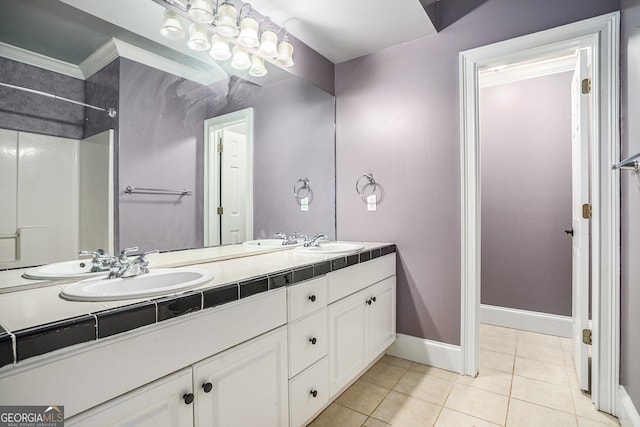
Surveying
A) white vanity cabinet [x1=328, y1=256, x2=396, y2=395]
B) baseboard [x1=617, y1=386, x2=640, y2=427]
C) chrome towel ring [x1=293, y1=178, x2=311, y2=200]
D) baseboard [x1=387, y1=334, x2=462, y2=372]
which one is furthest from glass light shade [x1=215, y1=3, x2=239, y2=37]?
baseboard [x1=617, y1=386, x2=640, y2=427]

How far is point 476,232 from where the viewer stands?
6.81 feet

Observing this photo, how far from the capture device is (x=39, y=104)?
112 centimetres

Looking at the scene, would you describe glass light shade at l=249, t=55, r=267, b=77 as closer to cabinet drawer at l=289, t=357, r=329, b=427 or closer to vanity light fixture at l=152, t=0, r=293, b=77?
vanity light fixture at l=152, t=0, r=293, b=77

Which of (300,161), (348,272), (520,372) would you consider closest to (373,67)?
(300,161)

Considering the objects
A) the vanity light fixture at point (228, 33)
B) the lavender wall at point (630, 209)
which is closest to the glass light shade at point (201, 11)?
the vanity light fixture at point (228, 33)

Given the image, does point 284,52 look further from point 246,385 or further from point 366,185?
point 246,385

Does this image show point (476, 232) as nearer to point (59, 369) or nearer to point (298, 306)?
point (298, 306)

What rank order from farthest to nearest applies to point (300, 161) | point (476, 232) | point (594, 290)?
1. point (300, 161)
2. point (476, 232)
3. point (594, 290)

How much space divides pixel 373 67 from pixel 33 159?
2138 millimetres

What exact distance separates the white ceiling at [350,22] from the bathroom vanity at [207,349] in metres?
1.44

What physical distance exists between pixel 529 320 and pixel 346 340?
1975 mm

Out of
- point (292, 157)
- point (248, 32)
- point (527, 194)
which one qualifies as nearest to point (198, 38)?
point (248, 32)

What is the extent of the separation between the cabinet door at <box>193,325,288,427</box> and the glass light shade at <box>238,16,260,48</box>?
1517mm

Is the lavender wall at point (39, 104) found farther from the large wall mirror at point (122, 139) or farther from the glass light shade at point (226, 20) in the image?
the glass light shade at point (226, 20)
